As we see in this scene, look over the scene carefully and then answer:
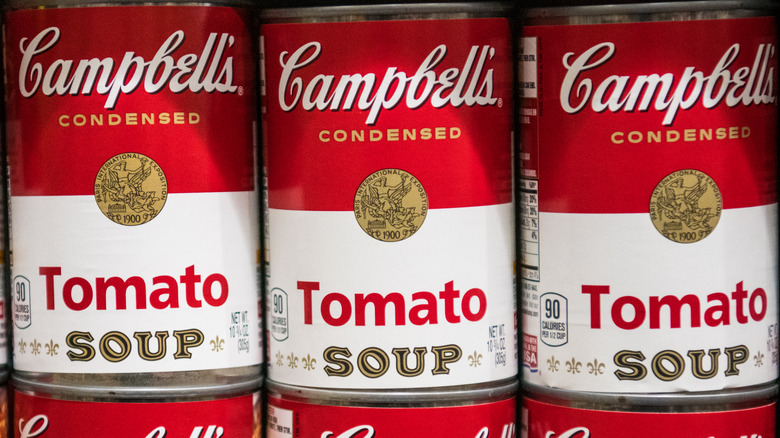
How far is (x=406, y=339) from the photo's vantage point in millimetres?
1173

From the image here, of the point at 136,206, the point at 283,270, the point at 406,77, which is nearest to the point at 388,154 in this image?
the point at 406,77

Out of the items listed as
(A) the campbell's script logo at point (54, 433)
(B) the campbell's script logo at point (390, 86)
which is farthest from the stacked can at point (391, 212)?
(A) the campbell's script logo at point (54, 433)

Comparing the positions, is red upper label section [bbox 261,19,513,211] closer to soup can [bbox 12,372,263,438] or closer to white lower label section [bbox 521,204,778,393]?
white lower label section [bbox 521,204,778,393]

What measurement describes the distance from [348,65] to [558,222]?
1.08 ft

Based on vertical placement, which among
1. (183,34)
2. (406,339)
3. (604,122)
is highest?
(183,34)

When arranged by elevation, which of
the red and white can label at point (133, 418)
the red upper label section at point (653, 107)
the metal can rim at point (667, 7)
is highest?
the metal can rim at point (667, 7)

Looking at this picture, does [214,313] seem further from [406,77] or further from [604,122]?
[604,122]

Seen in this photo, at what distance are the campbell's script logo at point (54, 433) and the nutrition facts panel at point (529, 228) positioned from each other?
0.45 m

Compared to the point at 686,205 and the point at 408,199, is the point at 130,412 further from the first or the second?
the point at 686,205

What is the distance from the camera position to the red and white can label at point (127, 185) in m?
1.17

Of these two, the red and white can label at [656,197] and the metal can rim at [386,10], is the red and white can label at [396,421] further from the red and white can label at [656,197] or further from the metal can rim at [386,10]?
the metal can rim at [386,10]

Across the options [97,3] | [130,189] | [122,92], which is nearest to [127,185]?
[130,189]

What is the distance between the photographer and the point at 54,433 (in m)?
1.21

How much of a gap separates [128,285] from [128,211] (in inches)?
3.7
